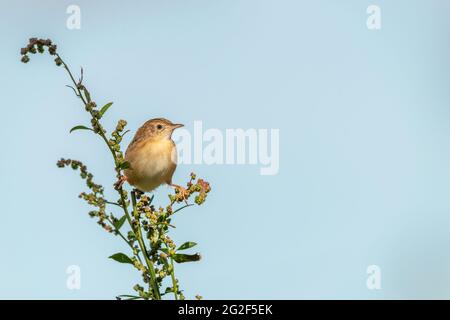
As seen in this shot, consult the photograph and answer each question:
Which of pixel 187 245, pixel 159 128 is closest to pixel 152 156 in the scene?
pixel 159 128

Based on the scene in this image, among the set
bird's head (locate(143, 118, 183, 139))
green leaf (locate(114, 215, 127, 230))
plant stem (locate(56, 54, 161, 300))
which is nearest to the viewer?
plant stem (locate(56, 54, 161, 300))

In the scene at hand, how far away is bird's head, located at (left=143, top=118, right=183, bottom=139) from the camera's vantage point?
5.57m

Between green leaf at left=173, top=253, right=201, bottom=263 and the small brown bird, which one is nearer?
green leaf at left=173, top=253, right=201, bottom=263

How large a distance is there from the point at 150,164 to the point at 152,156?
74 millimetres

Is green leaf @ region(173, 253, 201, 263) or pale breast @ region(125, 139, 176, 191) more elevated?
pale breast @ region(125, 139, 176, 191)

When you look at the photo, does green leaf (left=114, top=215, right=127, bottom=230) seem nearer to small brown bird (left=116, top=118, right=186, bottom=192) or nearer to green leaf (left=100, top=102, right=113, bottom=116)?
green leaf (left=100, top=102, right=113, bottom=116)

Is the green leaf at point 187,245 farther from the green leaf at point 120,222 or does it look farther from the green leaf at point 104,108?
the green leaf at point 104,108

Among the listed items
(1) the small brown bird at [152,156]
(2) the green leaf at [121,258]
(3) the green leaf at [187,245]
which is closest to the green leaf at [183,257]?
(3) the green leaf at [187,245]

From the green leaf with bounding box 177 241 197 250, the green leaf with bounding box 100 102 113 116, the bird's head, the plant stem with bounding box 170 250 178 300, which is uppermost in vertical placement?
the bird's head

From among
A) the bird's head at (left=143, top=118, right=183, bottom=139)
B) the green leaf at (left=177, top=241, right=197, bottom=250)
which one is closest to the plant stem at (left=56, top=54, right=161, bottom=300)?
the green leaf at (left=177, top=241, right=197, bottom=250)

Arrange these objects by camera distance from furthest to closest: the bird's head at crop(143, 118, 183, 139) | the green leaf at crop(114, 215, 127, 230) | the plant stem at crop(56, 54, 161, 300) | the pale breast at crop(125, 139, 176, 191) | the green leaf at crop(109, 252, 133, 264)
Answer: the bird's head at crop(143, 118, 183, 139) → the pale breast at crop(125, 139, 176, 191) → the green leaf at crop(114, 215, 127, 230) → the green leaf at crop(109, 252, 133, 264) → the plant stem at crop(56, 54, 161, 300)

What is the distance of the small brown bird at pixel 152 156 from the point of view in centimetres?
502
